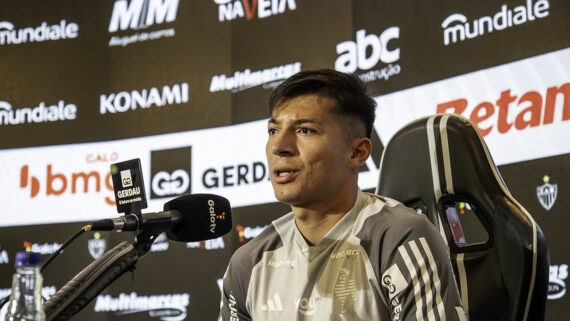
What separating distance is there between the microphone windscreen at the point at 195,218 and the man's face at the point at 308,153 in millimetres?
157

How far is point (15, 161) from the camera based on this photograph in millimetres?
4242

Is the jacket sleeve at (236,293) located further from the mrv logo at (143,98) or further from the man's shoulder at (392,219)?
the mrv logo at (143,98)

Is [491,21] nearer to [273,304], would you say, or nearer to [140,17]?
[273,304]

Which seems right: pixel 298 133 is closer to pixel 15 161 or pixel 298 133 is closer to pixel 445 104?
pixel 445 104

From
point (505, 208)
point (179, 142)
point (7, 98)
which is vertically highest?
point (7, 98)

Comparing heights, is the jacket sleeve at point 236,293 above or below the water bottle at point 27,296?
below

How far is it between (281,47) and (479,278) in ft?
8.29

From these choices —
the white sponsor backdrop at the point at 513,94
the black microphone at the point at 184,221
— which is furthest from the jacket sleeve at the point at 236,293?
the white sponsor backdrop at the point at 513,94

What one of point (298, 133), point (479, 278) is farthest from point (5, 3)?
point (479, 278)

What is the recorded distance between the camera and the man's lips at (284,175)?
1.34m

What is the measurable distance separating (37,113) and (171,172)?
1.08 metres

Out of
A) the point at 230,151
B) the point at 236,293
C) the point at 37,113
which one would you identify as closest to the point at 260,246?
the point at 236,293

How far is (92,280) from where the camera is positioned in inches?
39.0

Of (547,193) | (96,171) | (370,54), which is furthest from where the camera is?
(96,171)
